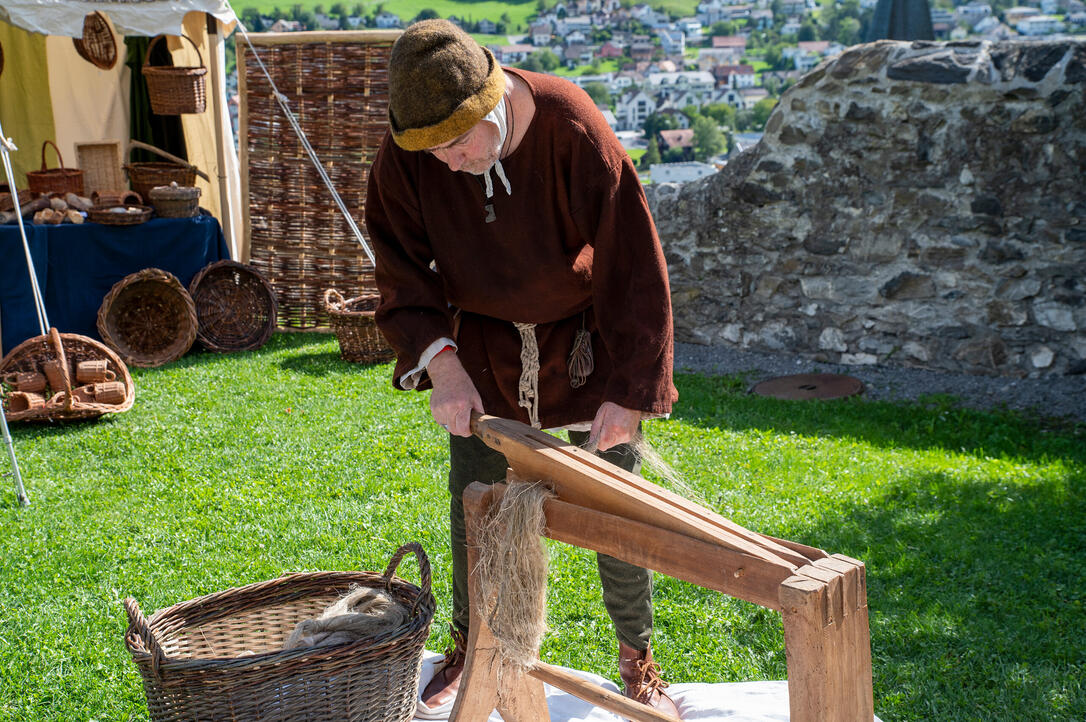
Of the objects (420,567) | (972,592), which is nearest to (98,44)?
(420,567)

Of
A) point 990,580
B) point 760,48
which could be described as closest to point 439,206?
point 990,580

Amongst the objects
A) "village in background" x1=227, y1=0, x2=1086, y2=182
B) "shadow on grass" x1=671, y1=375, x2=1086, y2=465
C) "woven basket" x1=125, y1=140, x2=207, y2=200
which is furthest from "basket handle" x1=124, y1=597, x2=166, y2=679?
"village in background" x1=227, y1=0, x2=1086, y2=182

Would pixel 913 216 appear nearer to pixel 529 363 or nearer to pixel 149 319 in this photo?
pixel 529 363

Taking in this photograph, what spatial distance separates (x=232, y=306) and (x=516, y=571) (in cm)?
537

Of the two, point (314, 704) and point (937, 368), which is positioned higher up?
point (314, 704)

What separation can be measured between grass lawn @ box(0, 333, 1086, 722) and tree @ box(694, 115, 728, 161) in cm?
848

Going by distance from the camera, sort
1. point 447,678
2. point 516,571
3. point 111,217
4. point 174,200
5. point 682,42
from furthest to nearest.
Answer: point 682,42 → point 174,200 → point 111,217 → point 447,678 → point 516,571

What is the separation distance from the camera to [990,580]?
3174 mm

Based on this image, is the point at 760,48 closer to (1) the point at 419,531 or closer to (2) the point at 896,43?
(2) the point at 896,43

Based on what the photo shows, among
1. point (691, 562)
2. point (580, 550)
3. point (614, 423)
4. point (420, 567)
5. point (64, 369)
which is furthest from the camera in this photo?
point (64, 369)

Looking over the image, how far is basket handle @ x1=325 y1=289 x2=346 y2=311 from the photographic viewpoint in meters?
6.35

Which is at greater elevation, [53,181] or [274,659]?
[53,181]

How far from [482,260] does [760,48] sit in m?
31.5

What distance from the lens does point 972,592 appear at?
122 inches
